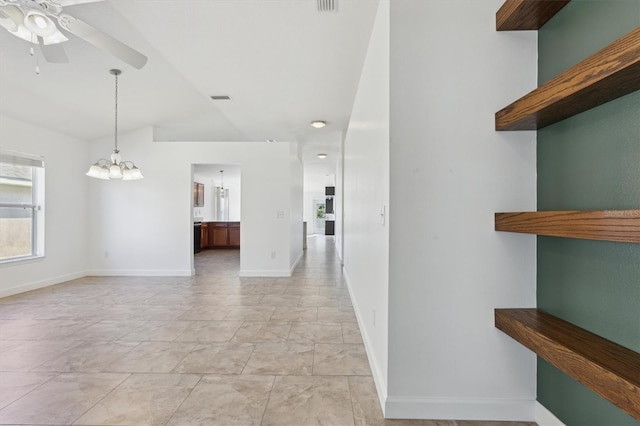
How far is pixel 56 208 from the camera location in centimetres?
510

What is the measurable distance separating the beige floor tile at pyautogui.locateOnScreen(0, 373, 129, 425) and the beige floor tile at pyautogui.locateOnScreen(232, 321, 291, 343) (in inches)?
38.6

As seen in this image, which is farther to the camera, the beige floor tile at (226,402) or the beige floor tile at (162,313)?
the beige floor tile at (162,313)

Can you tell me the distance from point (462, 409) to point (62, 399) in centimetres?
243

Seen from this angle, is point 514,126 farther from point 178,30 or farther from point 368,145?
point 178,30

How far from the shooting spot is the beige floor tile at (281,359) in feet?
7.64

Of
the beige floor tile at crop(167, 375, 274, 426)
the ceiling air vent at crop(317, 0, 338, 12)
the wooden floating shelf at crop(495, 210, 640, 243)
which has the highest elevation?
the ceiling air vent at crop(317, 0, 338, 12)

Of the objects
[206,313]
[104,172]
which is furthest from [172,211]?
[206,313]

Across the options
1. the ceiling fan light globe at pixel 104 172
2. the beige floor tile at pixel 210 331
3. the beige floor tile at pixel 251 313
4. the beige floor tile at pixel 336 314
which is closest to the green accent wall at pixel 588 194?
the beige floor tile at pixel 336 314

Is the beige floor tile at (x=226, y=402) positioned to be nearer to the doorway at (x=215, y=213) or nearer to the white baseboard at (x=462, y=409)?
the white baseboard at (x=462, y=409)

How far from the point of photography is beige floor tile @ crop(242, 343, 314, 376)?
2330 mm

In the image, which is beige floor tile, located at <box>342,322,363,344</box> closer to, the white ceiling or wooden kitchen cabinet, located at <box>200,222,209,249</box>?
the white ceiling

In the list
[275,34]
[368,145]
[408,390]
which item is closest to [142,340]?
[408,390]

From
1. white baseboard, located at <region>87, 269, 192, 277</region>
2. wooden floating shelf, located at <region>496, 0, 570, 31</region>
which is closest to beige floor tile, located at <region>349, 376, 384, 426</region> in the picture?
wooden floating shelf, located at <region>496, 0, 570, 31</region>

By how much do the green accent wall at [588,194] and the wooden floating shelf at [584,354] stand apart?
67mm
